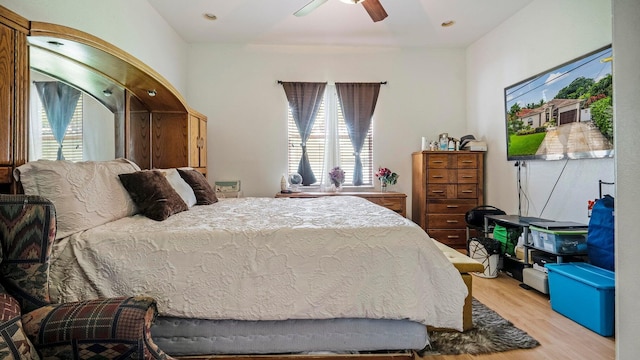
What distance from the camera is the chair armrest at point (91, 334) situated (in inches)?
37.1

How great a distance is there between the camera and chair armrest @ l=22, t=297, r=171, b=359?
0.94m

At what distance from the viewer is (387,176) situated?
4.37 meters

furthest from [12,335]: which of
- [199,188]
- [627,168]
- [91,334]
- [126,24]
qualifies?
[126,24]

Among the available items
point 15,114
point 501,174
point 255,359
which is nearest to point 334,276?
point 255,359

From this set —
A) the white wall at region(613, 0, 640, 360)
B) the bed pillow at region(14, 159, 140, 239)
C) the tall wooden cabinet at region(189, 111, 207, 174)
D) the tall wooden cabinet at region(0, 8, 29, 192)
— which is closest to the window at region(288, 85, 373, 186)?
the tall wooden cabinet at region(189, 111, 207, 174)

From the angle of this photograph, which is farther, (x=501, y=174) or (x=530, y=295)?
(x=501, y=174)

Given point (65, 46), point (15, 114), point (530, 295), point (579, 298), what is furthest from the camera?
point (530, 295)

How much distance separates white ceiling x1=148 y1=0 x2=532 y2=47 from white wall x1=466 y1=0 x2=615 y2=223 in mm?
274

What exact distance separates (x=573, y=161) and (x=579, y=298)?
1.31 m

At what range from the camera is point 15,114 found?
146cm

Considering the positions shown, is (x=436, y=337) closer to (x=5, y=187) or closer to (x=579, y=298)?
(x=579, y=298)

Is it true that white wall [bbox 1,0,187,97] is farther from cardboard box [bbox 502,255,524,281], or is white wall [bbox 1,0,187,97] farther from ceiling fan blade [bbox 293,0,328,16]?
cardboard box [bbox 502,255,524,281]

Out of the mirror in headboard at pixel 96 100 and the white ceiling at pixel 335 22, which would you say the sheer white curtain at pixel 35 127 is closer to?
the mirror in headboard at pixel 96 100

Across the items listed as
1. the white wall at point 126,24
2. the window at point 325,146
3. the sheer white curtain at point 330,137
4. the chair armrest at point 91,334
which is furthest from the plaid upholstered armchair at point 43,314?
the sheer white curtain at point 330,137
